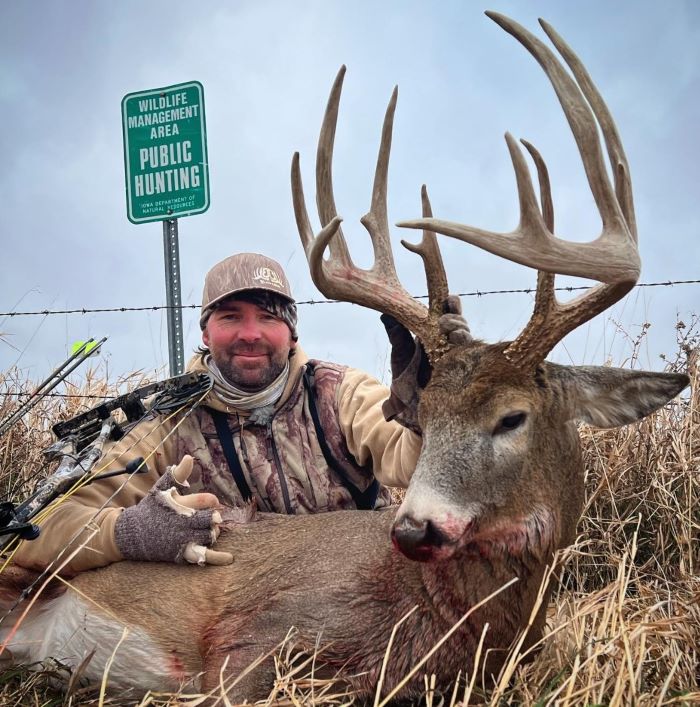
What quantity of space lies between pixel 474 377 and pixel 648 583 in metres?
1.91

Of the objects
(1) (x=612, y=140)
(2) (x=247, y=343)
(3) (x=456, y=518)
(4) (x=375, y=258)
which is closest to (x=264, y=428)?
(2) (x=247, y=343)

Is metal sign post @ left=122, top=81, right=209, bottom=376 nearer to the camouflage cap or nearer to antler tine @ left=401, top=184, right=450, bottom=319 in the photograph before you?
the camouflage cap

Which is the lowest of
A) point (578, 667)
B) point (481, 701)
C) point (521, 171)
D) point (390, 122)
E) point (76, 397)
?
point (481, 701)

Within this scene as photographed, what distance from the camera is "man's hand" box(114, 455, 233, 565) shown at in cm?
350

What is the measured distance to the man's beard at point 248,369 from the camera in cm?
447

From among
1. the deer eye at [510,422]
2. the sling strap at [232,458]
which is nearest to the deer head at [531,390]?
the deer eye at [510,422]

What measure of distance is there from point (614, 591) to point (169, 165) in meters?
5.39

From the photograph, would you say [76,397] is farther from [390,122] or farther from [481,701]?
[481,701]

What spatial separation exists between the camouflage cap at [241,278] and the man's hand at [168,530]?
124cm

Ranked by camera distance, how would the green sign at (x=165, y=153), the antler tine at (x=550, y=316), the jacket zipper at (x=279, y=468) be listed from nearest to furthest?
the antler tine at (x=550, y=316) < the jacket zipper at (x=279, y=468) < the green sign at (x=165, y=153)

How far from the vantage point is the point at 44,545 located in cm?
371

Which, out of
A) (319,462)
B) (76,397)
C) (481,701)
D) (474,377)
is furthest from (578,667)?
(76,397)

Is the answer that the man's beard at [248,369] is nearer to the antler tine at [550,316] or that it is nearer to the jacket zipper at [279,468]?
the jacket zipper at [279,468]

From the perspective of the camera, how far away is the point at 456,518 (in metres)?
2.66
